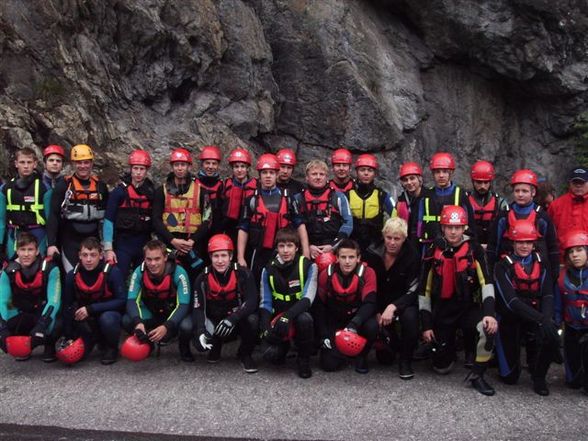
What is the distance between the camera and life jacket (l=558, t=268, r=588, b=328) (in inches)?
219

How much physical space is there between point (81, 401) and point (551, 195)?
23.2 ft

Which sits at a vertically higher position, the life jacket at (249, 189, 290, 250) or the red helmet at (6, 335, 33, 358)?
the life jacket at (249, 189, 290, 250)

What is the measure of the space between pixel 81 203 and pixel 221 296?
8.02 feet

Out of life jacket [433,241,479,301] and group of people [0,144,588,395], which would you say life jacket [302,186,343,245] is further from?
life jacket [433,241,479,301]

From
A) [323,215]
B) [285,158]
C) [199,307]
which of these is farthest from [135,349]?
[285,158]

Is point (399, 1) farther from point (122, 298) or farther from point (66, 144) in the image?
point (122, 298)

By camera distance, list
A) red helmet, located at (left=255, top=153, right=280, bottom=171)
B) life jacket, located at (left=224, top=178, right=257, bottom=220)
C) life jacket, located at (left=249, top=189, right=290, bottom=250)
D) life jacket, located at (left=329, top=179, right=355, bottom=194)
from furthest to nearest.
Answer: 1. life jacket, located at (left=224, top=178, right=257, bottom=220)
2. life jacket, located at (left=329, top=179, right=355, bottom=194)
3. red helmet, located at (left=255, top=153, right=280, bottom=171)
4. life jacket, located at (left=249, top=189, right=290, bottom=250)

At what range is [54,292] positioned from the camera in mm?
6211

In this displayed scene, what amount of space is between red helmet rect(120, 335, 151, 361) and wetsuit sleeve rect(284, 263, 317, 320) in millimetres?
1633

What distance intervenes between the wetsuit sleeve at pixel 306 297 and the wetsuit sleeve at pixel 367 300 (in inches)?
21.4

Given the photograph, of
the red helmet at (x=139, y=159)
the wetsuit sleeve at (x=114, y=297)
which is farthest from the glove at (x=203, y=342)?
the red helmet at (x=139, y=159)

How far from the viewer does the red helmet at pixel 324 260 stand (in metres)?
6.43

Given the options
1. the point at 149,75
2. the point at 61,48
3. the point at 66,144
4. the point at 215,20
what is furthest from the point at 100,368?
the point at 215,20

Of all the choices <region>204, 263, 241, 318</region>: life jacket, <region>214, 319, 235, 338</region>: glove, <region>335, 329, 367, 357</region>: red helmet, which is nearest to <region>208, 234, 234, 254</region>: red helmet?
<region>204, 263, 241, 318</region>: life jacket
